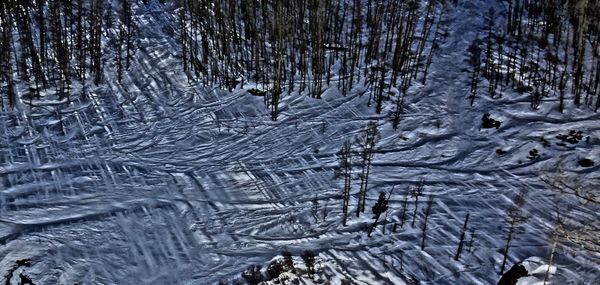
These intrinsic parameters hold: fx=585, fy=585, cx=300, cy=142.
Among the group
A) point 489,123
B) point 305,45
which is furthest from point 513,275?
point 305,45

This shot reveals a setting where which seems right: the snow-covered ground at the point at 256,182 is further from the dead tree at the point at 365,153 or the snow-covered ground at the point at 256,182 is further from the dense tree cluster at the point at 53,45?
the dense tree cluster at the point at 53,45

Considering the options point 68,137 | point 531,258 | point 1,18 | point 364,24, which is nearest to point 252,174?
point 68,137

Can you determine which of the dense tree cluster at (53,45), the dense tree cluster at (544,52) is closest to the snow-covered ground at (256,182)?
the dense tree cluster at (544,52)

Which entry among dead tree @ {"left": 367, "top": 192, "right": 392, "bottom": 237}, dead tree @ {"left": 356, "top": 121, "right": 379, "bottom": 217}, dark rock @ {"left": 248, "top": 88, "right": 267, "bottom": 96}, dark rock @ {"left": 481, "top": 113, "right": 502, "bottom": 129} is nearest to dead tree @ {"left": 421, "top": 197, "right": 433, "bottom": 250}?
dead tree @ {"left": 367, "top": 192, "right": 392, "bottom": 237}

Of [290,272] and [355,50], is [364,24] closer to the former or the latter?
[355,50]

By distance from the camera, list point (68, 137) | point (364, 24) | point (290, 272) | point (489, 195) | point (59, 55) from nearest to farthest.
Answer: point (290, 272)
point (489, 195)
point (68, 137)
point (59, 55)
point (364, 24)
